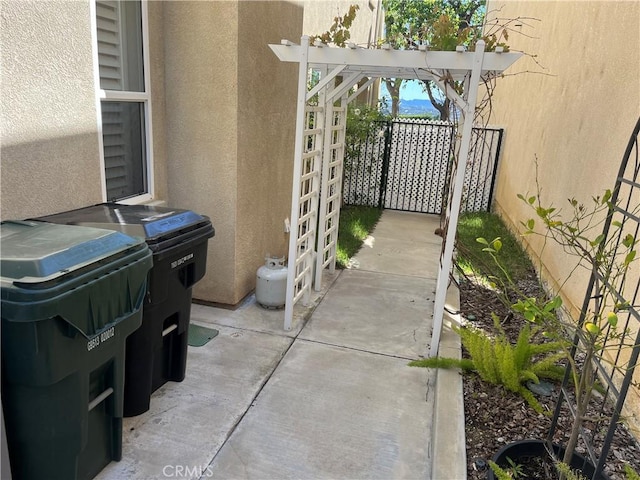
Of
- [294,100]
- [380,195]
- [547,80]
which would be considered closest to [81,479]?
[294,100]

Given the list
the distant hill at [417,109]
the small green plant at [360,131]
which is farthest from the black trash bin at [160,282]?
the distant hill at [417,109]

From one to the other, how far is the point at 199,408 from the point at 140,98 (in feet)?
8.00

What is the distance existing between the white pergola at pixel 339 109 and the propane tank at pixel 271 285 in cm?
15

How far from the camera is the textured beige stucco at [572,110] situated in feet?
12.6

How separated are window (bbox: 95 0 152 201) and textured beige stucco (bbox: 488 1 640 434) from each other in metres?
3.20

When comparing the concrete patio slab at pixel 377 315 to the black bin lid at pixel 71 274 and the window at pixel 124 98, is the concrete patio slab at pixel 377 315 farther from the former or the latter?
the black bin lid at pixel 71 274

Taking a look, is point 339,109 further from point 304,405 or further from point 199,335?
point 304,405

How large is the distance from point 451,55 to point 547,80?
14.1 feet

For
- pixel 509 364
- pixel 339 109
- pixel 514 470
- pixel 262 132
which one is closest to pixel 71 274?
pixel 514 470

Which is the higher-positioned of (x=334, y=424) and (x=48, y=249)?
(x=48, y=249)

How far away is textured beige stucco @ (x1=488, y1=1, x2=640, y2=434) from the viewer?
3.84 meters

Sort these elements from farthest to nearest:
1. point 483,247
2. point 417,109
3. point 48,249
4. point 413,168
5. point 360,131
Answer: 1. point 417,109
2. point 413,168
3. point 360,131
4. point 483,247
5. point 48,249

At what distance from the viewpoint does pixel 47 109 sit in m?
2.80

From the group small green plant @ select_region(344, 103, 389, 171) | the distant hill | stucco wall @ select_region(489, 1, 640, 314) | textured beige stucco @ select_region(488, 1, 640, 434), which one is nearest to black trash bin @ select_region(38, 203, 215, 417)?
textured beige stucco @ select_region(488, 1, 640, 434)
